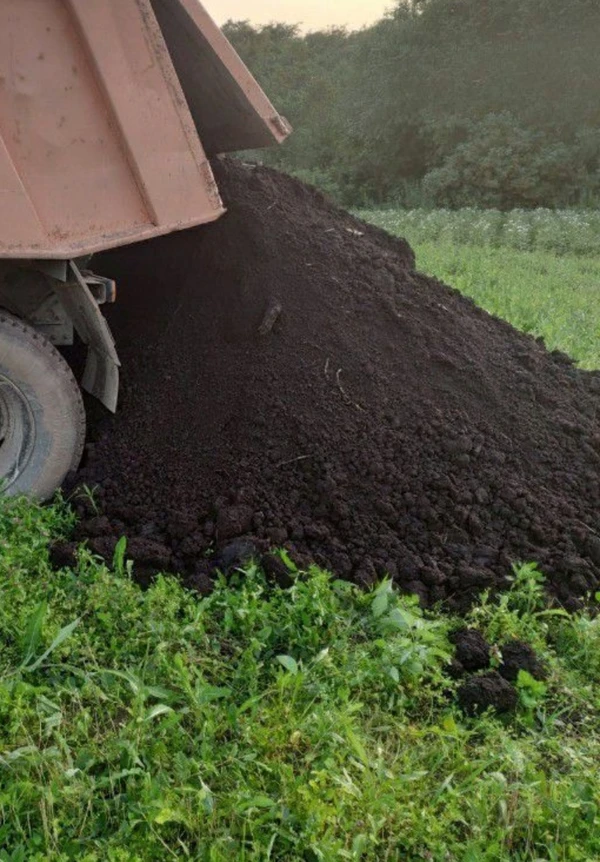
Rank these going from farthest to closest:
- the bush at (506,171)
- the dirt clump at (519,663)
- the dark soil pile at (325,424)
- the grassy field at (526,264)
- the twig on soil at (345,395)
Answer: the bush at (506,171)
the grassy field at (526,264)
the twig on soil at (345,395)
the dark soil pile at (325,424)
the dirt clump at (519,663)

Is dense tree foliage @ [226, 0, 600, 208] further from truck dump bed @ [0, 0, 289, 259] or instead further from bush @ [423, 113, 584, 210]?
truck dump bed @ [0, 0, 289, 259]

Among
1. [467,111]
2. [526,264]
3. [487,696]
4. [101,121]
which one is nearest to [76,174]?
[101,121]

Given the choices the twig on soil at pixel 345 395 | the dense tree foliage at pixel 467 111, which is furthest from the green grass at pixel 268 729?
the dense tree foliage at pixel 467 111

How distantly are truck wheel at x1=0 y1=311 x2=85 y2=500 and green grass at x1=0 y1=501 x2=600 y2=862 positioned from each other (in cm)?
41

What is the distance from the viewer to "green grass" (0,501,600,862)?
2.59 metres

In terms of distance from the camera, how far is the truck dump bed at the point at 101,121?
149 inches

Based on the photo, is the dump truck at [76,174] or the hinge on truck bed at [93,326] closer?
the dump truck at [76,174]

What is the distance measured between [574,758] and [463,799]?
1.58 feet

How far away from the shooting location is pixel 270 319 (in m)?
4.60

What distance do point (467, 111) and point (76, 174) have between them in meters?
23.2

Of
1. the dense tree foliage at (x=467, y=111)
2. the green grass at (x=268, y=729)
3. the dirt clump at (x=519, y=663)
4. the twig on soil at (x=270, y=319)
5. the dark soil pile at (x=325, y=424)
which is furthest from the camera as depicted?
the dense tree foliage at (x=467, y=111)

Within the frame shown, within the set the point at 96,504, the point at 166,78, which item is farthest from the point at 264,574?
the point at 166,78

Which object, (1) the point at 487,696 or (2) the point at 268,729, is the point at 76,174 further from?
(1) the point at 487,696

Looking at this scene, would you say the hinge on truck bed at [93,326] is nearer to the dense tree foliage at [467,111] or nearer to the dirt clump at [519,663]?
the dirt clump at [519,663]
